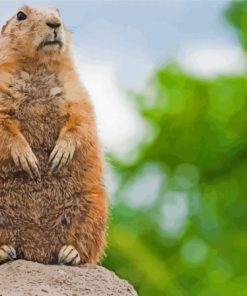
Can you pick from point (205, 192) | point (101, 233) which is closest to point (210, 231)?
point (205, 192)

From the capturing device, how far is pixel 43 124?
5367 mm

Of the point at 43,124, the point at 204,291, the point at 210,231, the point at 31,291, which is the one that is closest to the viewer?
the point at 31,291

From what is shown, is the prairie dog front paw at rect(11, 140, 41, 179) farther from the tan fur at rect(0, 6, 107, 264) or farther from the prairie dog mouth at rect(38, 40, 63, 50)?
the prairie dog mouth at rect(38, 40, 63, 50)

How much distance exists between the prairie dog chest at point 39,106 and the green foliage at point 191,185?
1123 cm

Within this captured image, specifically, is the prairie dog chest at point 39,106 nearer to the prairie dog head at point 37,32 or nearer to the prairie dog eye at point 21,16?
the prairie dog head at point 37,32

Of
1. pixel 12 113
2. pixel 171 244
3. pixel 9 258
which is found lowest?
pixel 171 244

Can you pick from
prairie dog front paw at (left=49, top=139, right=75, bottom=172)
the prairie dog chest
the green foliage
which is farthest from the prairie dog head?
the green foliage

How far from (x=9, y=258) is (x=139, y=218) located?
12760mm

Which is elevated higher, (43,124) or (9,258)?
(43,124)

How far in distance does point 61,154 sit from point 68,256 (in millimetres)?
423

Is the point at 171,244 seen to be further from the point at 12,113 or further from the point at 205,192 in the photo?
the point at 12,113

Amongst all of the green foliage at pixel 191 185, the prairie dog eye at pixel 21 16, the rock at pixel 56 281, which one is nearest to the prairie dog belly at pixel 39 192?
the rock at pixel 56 281

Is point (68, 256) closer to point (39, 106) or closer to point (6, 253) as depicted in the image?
point (6, 253)

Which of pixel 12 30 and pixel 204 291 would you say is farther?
pixel 204 291
